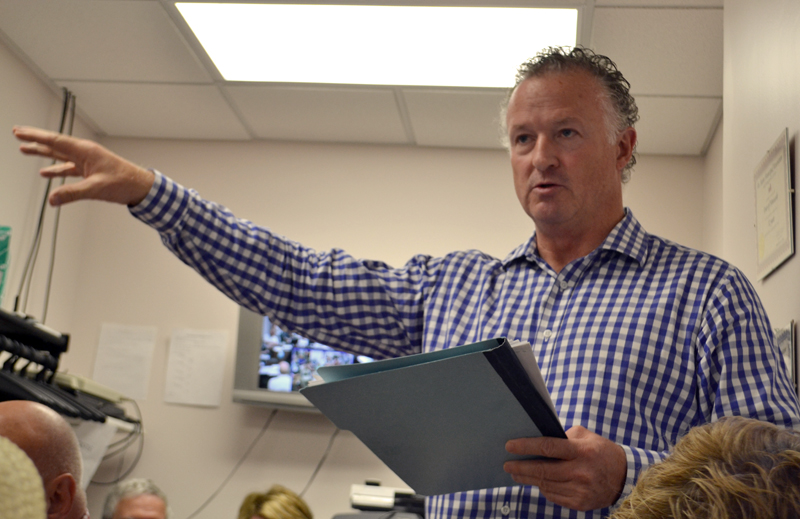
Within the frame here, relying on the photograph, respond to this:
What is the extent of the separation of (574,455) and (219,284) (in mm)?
682

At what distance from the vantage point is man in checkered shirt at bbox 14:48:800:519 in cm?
98

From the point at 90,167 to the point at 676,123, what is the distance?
2.68m

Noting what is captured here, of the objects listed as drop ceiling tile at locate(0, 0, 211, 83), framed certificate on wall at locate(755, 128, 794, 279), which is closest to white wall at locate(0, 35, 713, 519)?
drop ceiling tile at locate(0, 0, 211, 83)

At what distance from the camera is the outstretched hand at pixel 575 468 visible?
0.85m

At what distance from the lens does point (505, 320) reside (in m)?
1.18

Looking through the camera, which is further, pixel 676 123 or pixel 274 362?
pixel 274 362

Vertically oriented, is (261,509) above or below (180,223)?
below

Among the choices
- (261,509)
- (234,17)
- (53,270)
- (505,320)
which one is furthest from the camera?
(53,270)

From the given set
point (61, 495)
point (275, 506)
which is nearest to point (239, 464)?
point (275, 506)

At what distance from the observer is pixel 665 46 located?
2.58m

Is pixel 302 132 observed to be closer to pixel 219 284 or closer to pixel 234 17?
pixel 234 17

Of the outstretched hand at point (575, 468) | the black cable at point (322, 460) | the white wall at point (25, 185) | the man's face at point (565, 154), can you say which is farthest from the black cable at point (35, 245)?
the outstretched hand at point (575, 468)

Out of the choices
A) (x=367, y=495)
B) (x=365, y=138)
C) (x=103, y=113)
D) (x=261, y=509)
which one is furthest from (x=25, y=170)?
(x=367, y=495)

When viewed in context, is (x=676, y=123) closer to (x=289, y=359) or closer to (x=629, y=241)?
(x=289, y=359)
